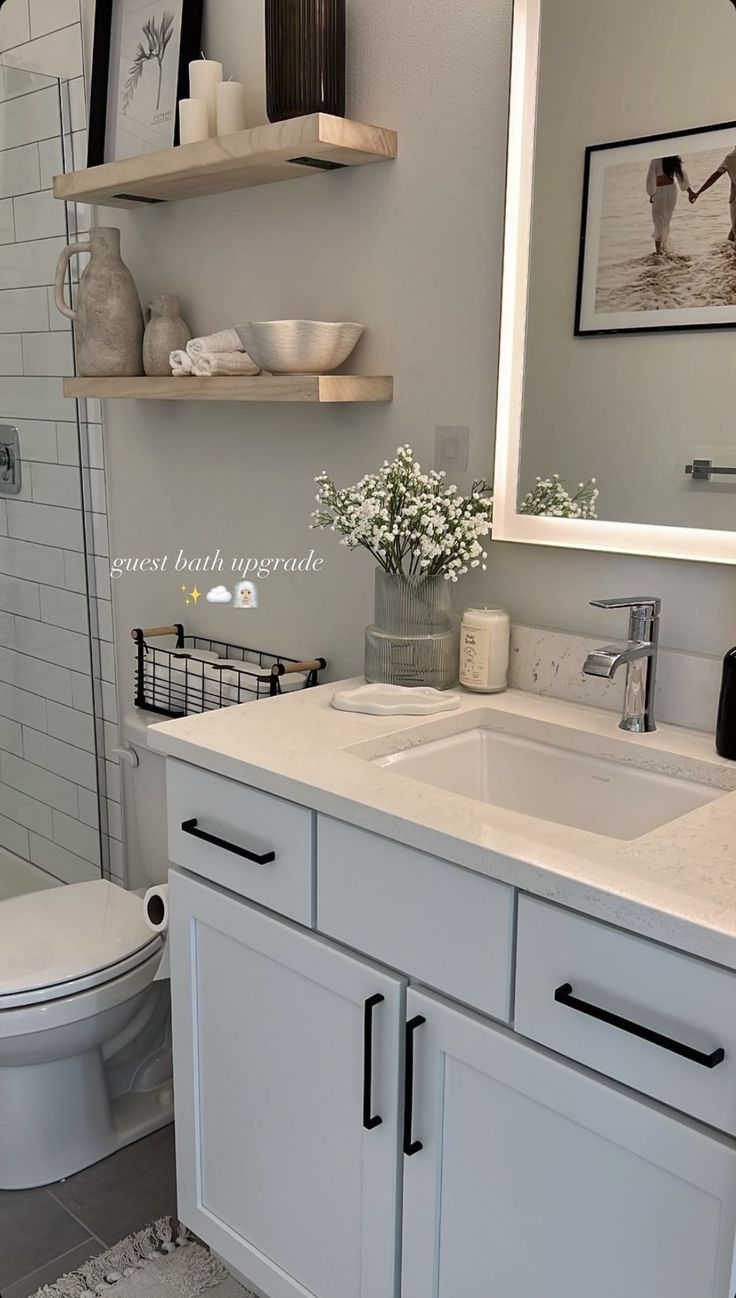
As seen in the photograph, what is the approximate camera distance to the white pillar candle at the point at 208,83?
1.91m

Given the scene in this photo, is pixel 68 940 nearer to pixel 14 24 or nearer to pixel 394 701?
pixel 394 701

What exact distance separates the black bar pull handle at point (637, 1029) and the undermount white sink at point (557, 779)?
419 millimetres

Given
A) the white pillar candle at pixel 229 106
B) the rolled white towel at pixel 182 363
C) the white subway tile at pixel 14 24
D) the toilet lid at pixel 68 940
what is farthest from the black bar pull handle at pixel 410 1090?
the white subway tile at pixel 14 24

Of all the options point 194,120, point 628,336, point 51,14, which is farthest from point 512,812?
point 51,14

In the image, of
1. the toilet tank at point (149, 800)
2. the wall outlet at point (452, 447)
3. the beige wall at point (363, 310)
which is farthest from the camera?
the toilet tank at point (149, 800)

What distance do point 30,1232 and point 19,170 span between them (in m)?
2.11

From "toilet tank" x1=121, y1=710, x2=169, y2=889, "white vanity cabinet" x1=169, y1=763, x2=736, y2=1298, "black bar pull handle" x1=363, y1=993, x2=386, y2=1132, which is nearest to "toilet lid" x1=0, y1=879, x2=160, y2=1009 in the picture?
"toilet tank" x1=121, y1=710, x2=169, y2=889

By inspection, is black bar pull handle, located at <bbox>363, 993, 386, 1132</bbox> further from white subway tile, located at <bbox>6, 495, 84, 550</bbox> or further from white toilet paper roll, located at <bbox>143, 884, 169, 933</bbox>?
white subway tile, located at <bbox>6, 495, 84, 550</bbox>

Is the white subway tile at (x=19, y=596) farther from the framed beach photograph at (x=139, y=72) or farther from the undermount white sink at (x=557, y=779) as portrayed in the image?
the undermount white sink at (x=557, y=779)

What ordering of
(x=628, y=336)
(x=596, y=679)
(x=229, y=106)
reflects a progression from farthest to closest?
(x=229, y=106) < (x=596, y=679) < (x=628, y=336)

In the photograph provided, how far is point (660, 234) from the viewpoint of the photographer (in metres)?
1.47

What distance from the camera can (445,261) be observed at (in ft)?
5.65

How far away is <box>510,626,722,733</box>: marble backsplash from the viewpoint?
5.02ft

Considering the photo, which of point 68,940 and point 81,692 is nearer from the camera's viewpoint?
point 68,940
